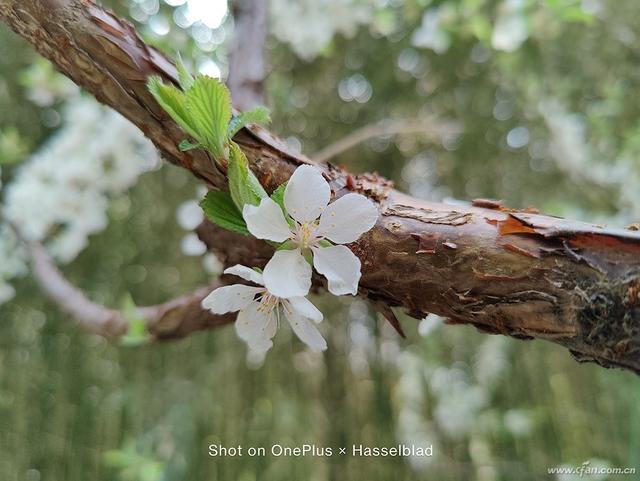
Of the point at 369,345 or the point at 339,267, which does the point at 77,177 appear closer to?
the point at 369,345

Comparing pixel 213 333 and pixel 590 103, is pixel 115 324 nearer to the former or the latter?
pixel 213 333

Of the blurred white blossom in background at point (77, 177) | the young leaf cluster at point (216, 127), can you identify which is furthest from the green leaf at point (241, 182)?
the blurred white blossom in background at point (77, 177)

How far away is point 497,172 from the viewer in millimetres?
895

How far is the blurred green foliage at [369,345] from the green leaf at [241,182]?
564 mm

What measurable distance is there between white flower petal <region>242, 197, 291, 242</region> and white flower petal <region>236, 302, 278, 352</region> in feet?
0.13

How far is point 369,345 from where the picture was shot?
2.59ft

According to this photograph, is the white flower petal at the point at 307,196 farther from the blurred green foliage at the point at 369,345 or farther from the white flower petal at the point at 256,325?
the blurred green foliage at the point at 369,345

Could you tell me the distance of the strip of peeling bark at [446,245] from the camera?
19cm

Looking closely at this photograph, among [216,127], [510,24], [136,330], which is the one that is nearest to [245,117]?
[216,127]

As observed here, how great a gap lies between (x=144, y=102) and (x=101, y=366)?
695 mm

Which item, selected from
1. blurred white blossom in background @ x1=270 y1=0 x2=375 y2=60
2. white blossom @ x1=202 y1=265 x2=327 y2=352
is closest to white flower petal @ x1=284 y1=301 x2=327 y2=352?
white blossom @ x1=202 y1=265 x2=327 y2=352

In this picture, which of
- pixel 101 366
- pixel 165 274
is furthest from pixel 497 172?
pixel 101 366

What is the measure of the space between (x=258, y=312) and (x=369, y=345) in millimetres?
574

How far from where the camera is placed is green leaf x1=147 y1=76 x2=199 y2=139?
209 millimetres
